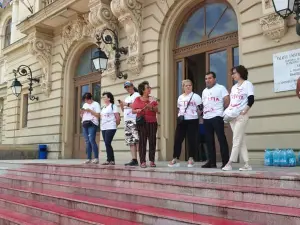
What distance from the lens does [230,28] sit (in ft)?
30.3

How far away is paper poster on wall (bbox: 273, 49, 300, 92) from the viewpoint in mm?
7387

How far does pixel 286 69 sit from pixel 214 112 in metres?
2.53

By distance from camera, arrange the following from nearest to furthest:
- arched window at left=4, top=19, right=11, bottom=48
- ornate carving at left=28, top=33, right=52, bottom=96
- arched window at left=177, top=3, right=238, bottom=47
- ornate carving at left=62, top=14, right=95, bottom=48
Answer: arched window at left=177, top=3, right=238, bottom=47 → ornate carving at left=62, top=14, right=95, bottom=48 → ornate carving at left=28, top=33, right=52, bottom=96 → arched window at left=4, top=19, right=11, bottom=48

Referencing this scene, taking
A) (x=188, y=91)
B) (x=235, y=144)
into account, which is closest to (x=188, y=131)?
(x=188, y=91)

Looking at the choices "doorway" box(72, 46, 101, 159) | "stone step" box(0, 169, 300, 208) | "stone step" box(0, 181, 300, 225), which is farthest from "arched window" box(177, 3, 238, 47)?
"stone step" box(0, 181, 300, 225)

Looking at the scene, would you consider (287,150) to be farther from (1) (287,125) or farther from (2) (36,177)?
(2) (36,177)

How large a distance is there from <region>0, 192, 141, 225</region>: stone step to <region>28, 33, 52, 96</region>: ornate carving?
9409 millimetres

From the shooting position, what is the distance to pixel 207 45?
31.7 ft

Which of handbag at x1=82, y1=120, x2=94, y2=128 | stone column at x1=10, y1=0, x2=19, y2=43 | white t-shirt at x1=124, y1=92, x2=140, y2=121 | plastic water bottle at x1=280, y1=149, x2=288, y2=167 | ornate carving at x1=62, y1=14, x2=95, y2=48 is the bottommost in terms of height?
plastic water bottle at x1=280, y1=149, x2=288, y2=167

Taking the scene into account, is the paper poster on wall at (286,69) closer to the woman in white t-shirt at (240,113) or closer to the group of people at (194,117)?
the group of people at (194,117)

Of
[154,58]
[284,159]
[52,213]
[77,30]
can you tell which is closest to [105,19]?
[154,58]

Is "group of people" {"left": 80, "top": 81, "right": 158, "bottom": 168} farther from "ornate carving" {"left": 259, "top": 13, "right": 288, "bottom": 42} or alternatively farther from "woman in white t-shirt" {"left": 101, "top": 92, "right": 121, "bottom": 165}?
"ornate carving" {"left": 259, "top": 13, "right": 288, "bottom": 42}

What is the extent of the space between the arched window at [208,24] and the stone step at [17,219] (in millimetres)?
6842

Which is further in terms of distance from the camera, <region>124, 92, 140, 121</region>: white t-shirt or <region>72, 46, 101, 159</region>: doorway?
<region>72, 46, 101, 159</region>: doorway
